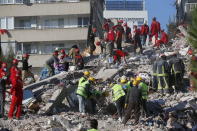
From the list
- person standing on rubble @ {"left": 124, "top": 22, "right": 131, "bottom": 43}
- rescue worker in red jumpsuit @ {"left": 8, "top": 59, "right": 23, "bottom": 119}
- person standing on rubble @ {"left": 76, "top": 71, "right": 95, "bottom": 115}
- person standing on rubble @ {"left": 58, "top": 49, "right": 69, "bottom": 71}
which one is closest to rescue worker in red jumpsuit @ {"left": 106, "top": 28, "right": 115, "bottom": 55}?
person standing on rubble @ {"left": 58, "top": 49, "right": 69, "bottom": 71}

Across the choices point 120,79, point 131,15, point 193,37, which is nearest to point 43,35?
point 120,79

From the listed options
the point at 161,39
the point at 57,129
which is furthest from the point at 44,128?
the point at 161,39

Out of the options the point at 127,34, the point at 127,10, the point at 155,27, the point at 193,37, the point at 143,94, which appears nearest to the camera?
the point at 193,37

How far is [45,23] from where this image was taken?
5809 cm

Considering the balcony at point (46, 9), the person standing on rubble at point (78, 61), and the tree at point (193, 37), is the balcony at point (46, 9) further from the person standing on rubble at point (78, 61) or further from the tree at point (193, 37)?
the tree at point (193, 37)

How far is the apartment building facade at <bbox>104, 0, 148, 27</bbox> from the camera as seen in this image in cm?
11850

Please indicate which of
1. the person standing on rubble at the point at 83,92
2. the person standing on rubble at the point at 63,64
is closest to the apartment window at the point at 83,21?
the person standing on rubble at the point at 63,64

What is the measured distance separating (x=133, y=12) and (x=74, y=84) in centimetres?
9616

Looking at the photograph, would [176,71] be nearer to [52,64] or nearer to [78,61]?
[78,61]

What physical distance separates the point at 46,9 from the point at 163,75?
30200 mm

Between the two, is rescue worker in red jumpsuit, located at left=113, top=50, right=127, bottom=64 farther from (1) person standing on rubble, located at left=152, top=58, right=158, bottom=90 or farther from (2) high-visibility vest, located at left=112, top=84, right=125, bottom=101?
(2) high-visibility vest, located at left=112, top=84, right=125, bottom=101

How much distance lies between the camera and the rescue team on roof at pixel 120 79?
2389 centimetres

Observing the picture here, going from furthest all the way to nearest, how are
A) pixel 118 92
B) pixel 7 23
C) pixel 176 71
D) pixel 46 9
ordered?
pixel 7 23
pixel 46 9
pixel 176 71
pixel 118 92

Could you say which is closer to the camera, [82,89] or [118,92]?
[118,92]
